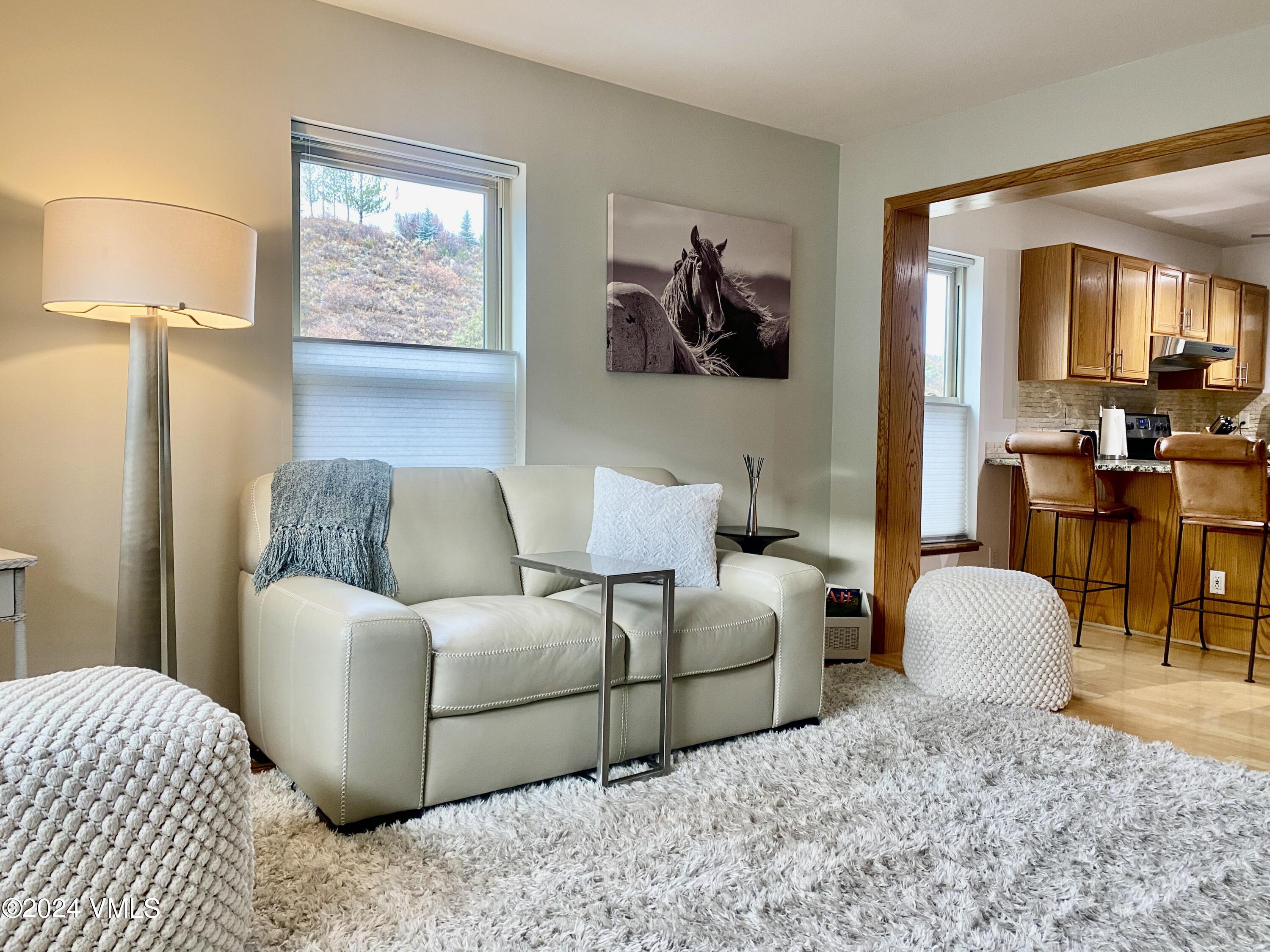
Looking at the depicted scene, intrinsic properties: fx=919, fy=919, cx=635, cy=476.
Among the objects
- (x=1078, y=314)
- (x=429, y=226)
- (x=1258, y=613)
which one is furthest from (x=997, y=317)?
(x=429, y=226)

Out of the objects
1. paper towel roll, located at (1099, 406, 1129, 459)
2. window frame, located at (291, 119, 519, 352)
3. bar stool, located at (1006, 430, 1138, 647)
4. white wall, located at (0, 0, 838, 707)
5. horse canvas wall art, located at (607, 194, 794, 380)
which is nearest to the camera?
white wall, located at (0, 0, 838, 707)

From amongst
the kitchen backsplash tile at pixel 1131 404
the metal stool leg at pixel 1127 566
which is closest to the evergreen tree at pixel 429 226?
the metal stool leg at pixel 1127 566

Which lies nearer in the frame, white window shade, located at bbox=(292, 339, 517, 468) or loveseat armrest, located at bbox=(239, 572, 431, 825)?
loveseat armrest, located at bbox=(239, 572, 431, 825)

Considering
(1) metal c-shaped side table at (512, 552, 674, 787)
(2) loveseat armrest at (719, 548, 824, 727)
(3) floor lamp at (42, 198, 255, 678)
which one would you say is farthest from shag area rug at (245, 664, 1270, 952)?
(3) floor lamp at (42, 198, 255, 678)

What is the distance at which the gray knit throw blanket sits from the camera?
2.68 meters

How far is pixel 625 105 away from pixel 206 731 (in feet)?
10.1

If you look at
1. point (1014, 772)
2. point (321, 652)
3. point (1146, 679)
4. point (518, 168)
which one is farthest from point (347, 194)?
point (1146, 679)

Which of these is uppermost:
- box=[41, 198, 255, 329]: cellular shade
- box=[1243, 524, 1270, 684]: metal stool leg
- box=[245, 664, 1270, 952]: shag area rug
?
box=[41, 198, 255, 329]: cellular shade

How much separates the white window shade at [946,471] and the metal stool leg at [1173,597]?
118cm

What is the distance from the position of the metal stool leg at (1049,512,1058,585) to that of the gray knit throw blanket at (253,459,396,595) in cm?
385

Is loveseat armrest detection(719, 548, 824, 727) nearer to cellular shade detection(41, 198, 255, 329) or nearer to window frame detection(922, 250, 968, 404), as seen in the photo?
cellular shade detection(41, 198, 255, 329)

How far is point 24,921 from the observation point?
55.3 inches

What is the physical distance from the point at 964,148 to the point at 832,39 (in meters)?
1.04

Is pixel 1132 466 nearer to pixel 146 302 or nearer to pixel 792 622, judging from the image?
pixel 792 622
